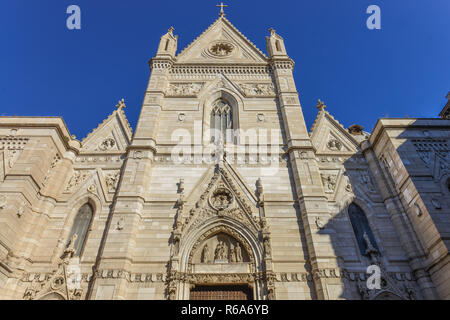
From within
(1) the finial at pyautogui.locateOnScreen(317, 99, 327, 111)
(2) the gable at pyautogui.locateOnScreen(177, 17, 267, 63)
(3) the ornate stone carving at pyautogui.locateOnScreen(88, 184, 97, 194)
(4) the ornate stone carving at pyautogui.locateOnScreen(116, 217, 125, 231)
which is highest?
(2) the gable at pyautogui.locateOnScreen(177, 17, 267, 63)

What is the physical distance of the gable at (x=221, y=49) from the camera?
19.4 meters

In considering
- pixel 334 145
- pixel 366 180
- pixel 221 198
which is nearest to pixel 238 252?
pixel 221 198

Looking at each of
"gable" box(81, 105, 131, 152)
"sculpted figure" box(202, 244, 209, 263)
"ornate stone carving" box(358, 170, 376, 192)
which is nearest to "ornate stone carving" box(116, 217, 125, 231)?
"sculpted figure" box(202, 244, 209, 263)

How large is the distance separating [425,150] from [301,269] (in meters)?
8.20

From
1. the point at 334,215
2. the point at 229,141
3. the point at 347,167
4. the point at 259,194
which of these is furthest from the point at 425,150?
the point at 229,141

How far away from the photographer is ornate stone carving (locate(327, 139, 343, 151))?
48.4 feet

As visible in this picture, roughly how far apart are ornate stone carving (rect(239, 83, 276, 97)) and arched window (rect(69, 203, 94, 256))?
11.3m

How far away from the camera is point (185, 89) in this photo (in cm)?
1725

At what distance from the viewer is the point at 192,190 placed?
12.6 meters

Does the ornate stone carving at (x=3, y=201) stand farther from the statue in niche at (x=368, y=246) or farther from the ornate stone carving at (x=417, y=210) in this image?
the ornate stone carving at (x=417, y=210)

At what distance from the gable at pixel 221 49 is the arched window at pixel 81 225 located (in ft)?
40.0

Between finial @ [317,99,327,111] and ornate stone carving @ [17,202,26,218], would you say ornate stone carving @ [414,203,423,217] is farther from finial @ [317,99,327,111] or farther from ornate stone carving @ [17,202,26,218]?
ornate stone carving @ [17,202,26,218]

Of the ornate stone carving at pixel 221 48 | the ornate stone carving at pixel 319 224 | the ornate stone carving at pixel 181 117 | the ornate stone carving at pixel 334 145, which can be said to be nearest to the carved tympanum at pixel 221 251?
the ornate stone carving at pixel 319 224
